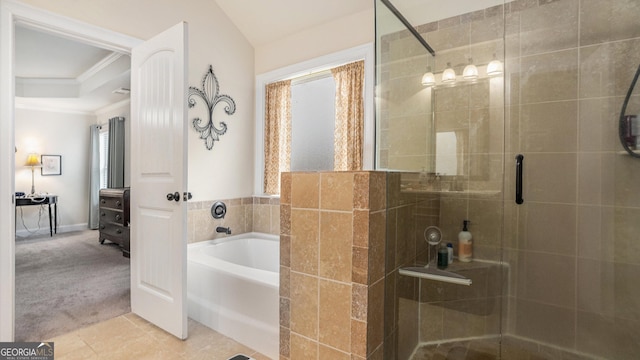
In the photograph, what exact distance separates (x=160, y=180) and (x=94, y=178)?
5.33 meters

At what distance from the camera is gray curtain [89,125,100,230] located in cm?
626

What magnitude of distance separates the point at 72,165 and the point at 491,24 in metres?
7.51

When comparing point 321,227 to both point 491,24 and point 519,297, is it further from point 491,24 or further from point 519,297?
point 491,24

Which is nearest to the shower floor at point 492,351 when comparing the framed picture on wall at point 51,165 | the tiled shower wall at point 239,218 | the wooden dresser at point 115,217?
the tiled shower wall at point 239,218

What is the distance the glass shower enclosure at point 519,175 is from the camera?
1.56m

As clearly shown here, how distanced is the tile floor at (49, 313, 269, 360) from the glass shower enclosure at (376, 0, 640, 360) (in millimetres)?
1162

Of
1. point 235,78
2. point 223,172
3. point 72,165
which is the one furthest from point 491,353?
point 72,165

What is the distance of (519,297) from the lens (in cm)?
179

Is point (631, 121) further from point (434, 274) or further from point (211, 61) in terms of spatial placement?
point (211, 61)

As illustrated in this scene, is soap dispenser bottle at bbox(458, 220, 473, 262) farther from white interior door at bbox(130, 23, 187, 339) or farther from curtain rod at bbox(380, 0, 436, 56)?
white interior door at bbox(130, 23, 187, 339)

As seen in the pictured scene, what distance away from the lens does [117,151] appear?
5.71 m

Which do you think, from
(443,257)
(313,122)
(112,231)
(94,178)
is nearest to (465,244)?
(443,257)

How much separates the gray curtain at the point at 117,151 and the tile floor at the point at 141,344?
4187mm

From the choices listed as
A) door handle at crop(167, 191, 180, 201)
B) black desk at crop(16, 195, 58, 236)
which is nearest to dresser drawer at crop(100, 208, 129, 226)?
black desk at crop(16, 195, 58, 236)
